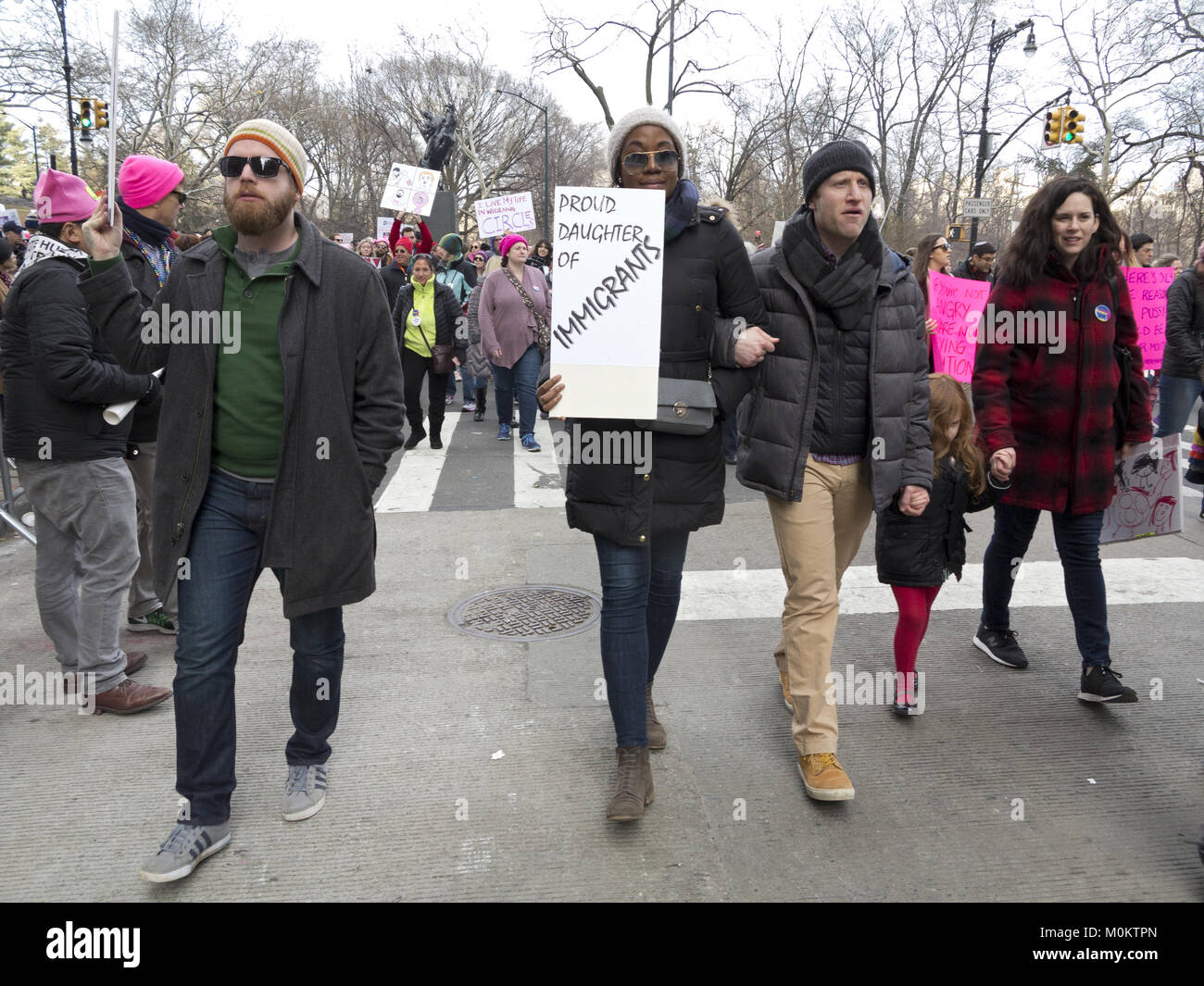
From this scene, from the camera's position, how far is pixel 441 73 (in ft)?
152

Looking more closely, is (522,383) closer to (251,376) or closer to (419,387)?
(419,387)

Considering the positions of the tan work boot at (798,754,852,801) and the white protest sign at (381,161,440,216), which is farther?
the white protest sign at (381,161,440,216)

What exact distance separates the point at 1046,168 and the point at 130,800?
36.4 metres

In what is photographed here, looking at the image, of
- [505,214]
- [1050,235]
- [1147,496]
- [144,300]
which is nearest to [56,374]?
[144,300]

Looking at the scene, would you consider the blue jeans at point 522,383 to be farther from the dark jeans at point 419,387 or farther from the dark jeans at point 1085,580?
the dark jeans at point 1085,580

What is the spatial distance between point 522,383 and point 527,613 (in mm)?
5303

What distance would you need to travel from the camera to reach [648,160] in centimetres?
300

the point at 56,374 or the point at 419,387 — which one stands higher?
the point at 56,374

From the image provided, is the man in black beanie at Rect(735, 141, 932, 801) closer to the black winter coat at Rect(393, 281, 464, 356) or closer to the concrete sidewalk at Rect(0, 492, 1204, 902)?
the concrete sidewalk at Rect(0, 492, 1204, 902)

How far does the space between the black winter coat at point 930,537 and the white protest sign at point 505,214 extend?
12125 millimetres

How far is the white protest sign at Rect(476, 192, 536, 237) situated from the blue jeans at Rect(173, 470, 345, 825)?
1273 centimetres

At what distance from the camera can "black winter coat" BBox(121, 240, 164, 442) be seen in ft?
13.2

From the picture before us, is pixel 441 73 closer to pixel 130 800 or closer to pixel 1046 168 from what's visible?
pixel 1046 168

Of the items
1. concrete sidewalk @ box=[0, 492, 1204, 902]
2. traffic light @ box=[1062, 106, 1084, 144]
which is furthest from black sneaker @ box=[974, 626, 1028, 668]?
traffic light @ box=[1062, 106, 1084, 144]
